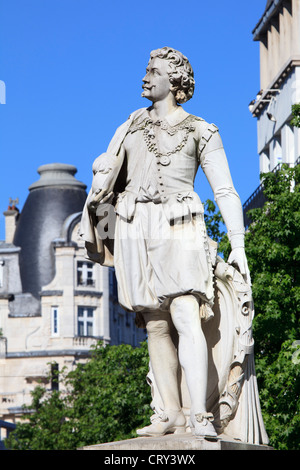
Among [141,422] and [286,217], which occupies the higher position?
[286,217]

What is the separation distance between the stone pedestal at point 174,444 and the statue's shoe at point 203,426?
0.05 meters

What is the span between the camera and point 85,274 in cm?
8262

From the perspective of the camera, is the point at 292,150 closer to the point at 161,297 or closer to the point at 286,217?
the point at 286,217

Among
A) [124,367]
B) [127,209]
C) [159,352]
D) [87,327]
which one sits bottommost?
[159,352]

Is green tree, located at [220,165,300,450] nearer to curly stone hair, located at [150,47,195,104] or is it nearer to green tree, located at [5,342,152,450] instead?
green tree, located at [5,342,152,450]

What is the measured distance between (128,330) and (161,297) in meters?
80.5

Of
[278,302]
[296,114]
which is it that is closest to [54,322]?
[296,114]

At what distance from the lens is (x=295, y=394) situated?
24.7m

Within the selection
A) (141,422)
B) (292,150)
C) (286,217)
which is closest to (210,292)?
(286,217)

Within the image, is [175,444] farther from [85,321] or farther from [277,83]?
[85,321]

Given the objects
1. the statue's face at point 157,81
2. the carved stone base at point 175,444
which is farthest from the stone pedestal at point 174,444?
the statue's face at point 157,81

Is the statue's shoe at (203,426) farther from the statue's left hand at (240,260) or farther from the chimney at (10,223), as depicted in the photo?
the chimney at (10,223)

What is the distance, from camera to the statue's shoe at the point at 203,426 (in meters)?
9.30
